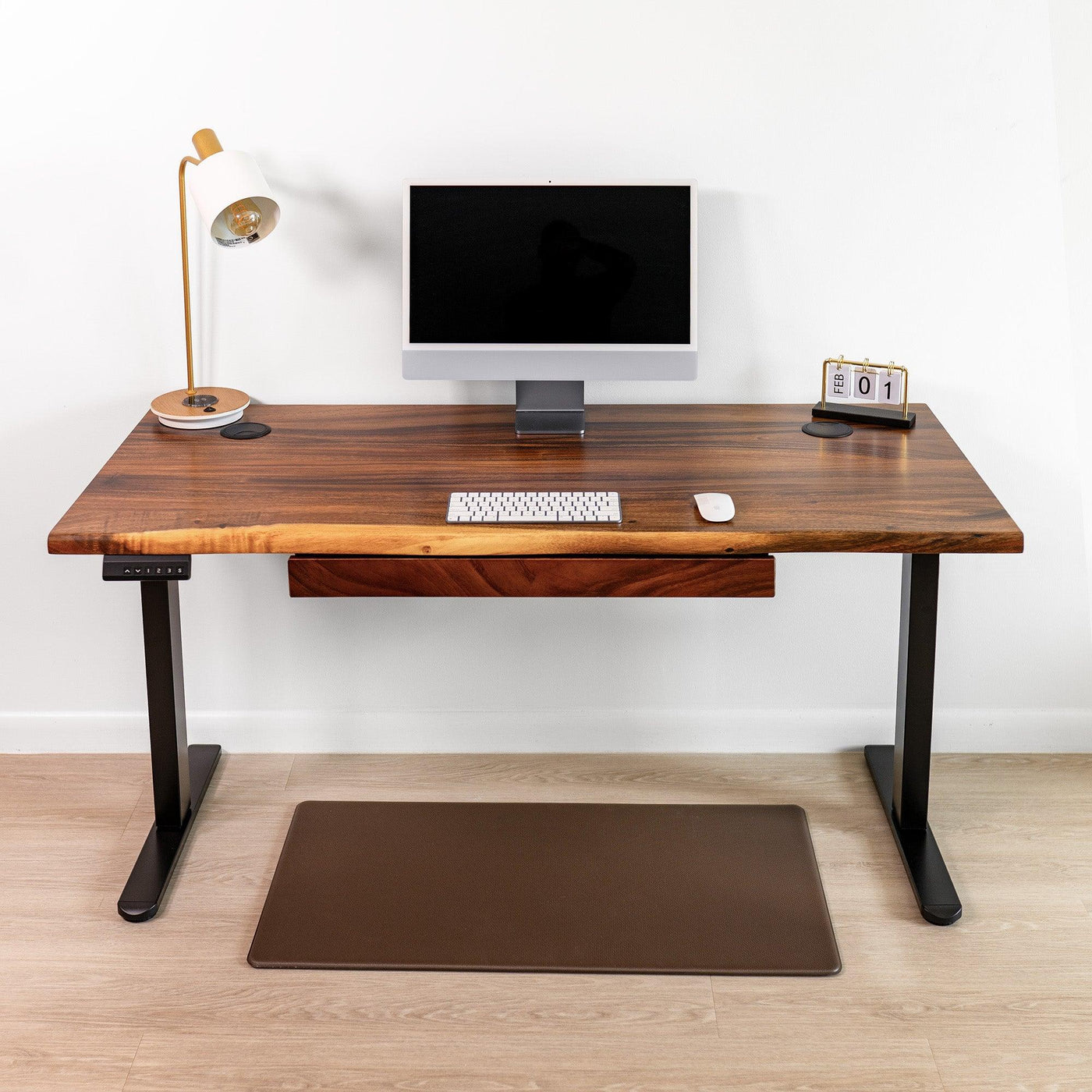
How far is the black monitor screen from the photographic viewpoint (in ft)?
7.39

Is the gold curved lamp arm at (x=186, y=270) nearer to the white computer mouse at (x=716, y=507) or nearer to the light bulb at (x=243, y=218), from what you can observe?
the light bulb at (x=243, y=218)

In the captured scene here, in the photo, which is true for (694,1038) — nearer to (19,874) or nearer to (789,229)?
(19,874)

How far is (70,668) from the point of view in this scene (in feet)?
8.96

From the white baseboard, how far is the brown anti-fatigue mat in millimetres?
220

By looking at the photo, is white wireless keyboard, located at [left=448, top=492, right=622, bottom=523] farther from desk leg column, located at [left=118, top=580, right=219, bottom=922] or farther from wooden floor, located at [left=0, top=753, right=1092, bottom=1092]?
wooden floor, located at [left=0, top=753, right=1092, bottom=1092]

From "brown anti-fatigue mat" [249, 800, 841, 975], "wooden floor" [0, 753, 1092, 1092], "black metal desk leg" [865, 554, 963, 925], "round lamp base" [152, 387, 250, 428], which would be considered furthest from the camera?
"round lamp base" [152, 387, 250, 428]

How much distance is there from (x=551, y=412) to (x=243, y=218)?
667mm

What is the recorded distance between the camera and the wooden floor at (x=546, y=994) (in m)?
1.88

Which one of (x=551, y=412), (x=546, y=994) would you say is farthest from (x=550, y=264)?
(x=546, y=994)

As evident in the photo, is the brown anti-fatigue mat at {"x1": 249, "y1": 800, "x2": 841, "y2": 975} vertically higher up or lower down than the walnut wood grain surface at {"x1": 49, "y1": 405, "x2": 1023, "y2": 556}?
lower down

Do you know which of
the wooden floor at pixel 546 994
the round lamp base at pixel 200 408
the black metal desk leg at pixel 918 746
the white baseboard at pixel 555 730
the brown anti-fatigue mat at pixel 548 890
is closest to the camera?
the wooden floor at pixel 546 994

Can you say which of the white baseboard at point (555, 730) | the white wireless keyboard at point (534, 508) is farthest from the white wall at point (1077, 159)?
the white wireless keyboard at point (534, 508)

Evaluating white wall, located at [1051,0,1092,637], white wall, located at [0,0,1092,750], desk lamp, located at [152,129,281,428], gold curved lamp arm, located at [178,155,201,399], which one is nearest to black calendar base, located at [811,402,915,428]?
white wall, located at [0,0,1092,750]

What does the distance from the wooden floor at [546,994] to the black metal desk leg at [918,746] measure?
0.13ft
